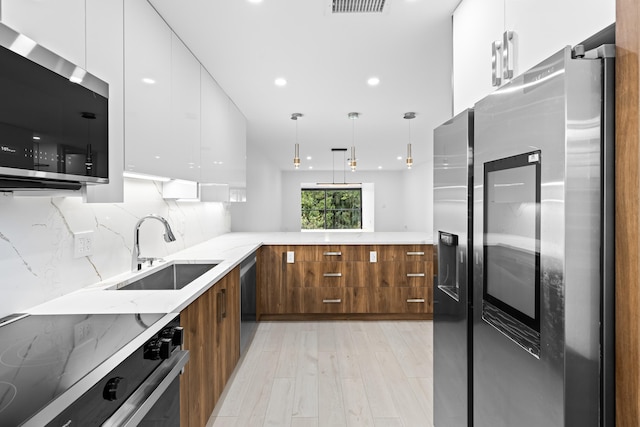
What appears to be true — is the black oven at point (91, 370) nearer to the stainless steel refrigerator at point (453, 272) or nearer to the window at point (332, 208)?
the stainless steel refrigerator at point (453, 272)

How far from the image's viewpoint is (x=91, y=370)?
90cm

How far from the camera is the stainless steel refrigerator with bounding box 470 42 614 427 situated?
0.89 m

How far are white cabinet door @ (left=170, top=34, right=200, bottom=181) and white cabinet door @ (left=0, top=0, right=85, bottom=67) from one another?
931 mm

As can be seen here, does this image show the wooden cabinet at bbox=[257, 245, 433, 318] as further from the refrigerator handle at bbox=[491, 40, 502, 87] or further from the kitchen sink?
the refrigerator handle at bbox=[491, 40, 502, 87]

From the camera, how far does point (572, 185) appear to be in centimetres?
90

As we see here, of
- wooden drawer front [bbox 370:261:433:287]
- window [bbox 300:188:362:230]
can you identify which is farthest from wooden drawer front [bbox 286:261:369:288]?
window [bbox 300:188:362:230]

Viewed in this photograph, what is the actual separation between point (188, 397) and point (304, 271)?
2.35 meters

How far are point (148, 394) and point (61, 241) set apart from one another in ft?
3.12

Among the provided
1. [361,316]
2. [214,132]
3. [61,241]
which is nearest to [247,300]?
[361,316]

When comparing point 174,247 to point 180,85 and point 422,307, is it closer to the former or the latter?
point 180,85

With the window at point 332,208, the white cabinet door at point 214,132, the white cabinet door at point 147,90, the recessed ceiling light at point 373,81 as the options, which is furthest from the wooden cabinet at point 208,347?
the window at point 332,208

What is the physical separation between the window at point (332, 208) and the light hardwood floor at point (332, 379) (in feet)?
30.7

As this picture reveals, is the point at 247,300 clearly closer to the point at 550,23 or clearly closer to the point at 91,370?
the point at 91,370

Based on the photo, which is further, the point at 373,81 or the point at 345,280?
the point at 345,280
